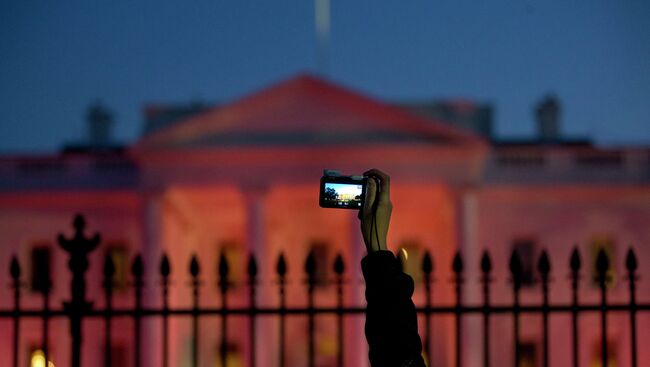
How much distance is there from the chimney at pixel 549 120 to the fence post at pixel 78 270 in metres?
35.4

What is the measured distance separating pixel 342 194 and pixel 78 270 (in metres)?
2.52

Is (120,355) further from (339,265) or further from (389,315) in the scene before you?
(389,315)

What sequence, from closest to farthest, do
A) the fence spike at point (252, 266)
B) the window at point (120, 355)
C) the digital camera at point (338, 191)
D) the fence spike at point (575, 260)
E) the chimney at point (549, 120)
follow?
the digital camera at point (338, 191)
the fence spike at point (575, 260)
the fence spike at point (252, 266)
the window at point (120, 355)
the chimney at point (549, 120)

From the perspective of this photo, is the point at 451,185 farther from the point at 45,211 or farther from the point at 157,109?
the point at 45,211

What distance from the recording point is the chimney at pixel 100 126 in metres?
40.4

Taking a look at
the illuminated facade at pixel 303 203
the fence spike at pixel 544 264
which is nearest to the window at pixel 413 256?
the illuminated facade at pixel 303 203

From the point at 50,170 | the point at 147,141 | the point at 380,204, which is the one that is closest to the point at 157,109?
the point at 50,170

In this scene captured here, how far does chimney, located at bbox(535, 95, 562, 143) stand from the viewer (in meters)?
38.8

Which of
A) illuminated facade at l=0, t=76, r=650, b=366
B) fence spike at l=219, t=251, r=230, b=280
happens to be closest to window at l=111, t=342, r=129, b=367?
illuminated facade at l=0, t=76, r=650, b=366

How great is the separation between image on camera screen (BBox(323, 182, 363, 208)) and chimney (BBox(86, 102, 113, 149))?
126ft

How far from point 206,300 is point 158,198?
5144mm

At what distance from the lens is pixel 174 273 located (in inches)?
1171

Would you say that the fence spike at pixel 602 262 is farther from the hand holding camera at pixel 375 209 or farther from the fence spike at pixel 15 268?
the fence spike at pixel 15 268

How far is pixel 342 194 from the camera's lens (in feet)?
11.0
